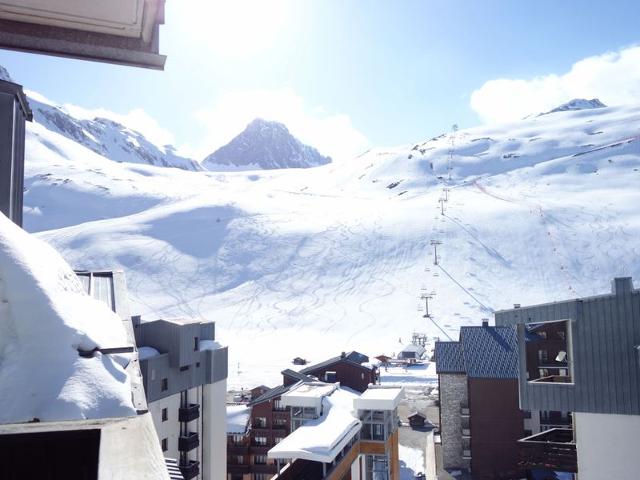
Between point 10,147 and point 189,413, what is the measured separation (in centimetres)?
1376

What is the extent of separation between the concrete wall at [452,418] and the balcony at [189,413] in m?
12.4

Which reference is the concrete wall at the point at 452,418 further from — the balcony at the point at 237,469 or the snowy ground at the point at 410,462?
the balcony at the point at 237,469

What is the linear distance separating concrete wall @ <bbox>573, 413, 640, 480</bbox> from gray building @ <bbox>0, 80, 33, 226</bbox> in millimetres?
7681

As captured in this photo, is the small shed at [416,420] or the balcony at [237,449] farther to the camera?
the small shed at [416,420]

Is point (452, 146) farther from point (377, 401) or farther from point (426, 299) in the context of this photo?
point (377, 401)

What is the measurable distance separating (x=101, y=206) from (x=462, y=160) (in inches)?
2765

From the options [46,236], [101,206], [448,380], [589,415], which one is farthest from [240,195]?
[589,415]

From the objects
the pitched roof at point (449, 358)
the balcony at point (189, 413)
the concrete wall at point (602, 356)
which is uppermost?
the concrete wall at point (602, 356)

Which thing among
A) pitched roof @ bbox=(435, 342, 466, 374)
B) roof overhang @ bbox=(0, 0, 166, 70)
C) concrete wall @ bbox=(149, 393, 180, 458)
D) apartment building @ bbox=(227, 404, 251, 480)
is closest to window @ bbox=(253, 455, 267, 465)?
apartment building @ bbox=(227, 404, 251, 480)

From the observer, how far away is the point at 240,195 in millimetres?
93500

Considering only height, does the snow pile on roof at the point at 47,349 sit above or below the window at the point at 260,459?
above

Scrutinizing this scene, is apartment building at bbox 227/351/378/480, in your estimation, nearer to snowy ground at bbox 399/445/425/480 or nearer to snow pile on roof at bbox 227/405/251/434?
snow pile on roof at bbox 227/405/251/434

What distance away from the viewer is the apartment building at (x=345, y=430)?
1543 centimetres

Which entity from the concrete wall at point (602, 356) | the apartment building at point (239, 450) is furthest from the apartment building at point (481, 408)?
the concrete wall at point (602, 356)
